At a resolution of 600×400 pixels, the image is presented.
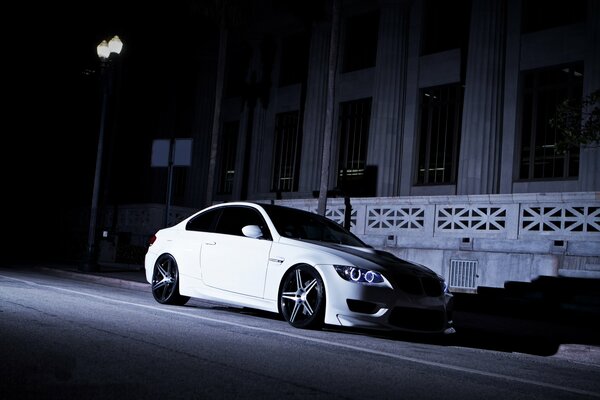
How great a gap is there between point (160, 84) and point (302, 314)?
3053 centimetres

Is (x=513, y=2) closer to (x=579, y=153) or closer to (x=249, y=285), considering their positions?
(x=579, y=153)

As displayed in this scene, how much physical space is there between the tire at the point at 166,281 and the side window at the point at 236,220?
1024 mm

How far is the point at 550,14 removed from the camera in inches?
858

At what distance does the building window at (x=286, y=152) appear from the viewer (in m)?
29.2

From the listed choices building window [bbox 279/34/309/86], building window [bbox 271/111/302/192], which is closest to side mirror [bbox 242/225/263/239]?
building window [bbox 271/111/302/192]

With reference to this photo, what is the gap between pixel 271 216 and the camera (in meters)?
9.55

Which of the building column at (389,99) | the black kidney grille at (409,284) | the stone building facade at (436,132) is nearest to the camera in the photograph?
the black kidney grille at (409,284)

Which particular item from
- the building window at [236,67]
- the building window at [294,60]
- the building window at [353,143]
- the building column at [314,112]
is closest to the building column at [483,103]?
the building window at [353,143]

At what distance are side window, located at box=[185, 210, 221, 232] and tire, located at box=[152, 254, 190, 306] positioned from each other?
55 centimetres

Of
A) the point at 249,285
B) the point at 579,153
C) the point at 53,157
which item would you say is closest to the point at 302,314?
the point at 249,285

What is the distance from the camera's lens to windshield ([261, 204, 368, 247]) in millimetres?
9406

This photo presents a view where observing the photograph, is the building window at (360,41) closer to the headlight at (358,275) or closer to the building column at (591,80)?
the building column at (591,80)

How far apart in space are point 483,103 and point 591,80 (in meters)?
3.35

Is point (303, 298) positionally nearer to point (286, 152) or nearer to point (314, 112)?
point (314, 112)
